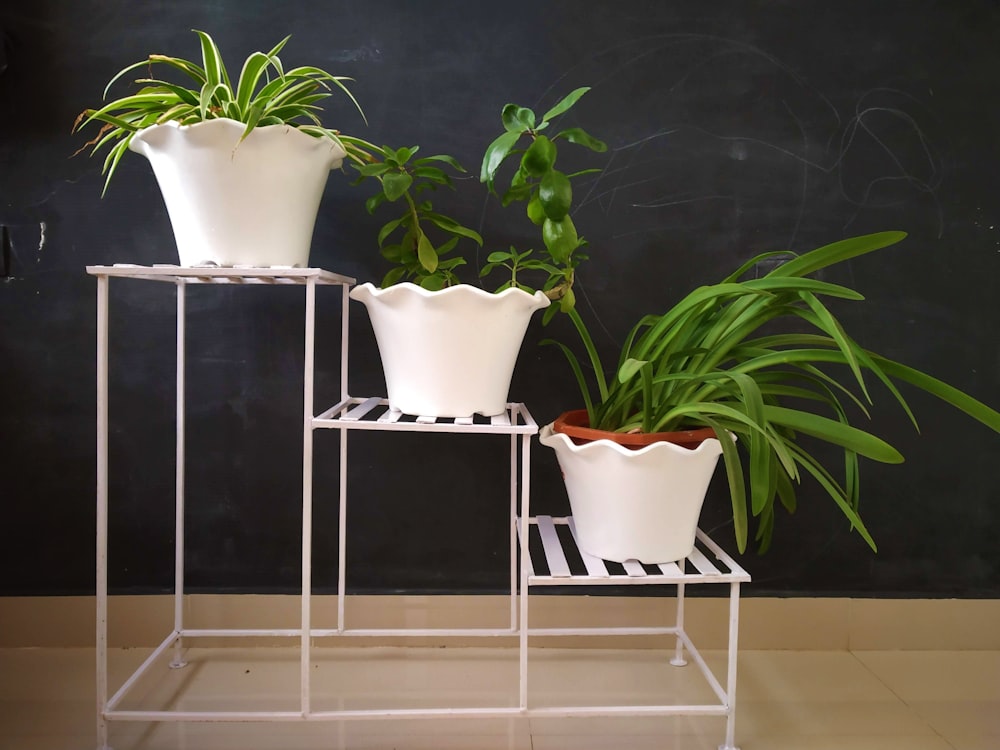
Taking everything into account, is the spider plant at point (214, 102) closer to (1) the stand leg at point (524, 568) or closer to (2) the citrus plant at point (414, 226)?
(2) the citrus plant at point (414, 226)

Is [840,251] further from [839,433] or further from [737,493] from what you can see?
[737,493]

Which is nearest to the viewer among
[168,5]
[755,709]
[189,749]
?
[189,749]

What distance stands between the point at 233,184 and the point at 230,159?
38 mm

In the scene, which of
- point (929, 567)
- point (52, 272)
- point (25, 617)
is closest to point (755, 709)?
point (929, 567)

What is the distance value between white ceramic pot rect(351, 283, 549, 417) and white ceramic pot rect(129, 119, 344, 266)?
0.56 ft

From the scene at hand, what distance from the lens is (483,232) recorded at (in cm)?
161

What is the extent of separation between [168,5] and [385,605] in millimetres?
1340

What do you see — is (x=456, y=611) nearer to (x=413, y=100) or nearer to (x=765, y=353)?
(x=765, y=353)

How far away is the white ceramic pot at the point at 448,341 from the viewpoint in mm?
1206

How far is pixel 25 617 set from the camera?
5.31 feet

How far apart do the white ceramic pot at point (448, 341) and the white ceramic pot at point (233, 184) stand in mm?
171

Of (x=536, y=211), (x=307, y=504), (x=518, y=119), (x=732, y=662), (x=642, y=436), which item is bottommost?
(x=732, y=662)

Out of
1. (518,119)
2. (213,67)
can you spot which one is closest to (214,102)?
(213,67)

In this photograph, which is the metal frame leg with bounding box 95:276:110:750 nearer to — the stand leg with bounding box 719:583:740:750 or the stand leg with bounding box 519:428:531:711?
the stand leg with bounding box 519:428:531:711
